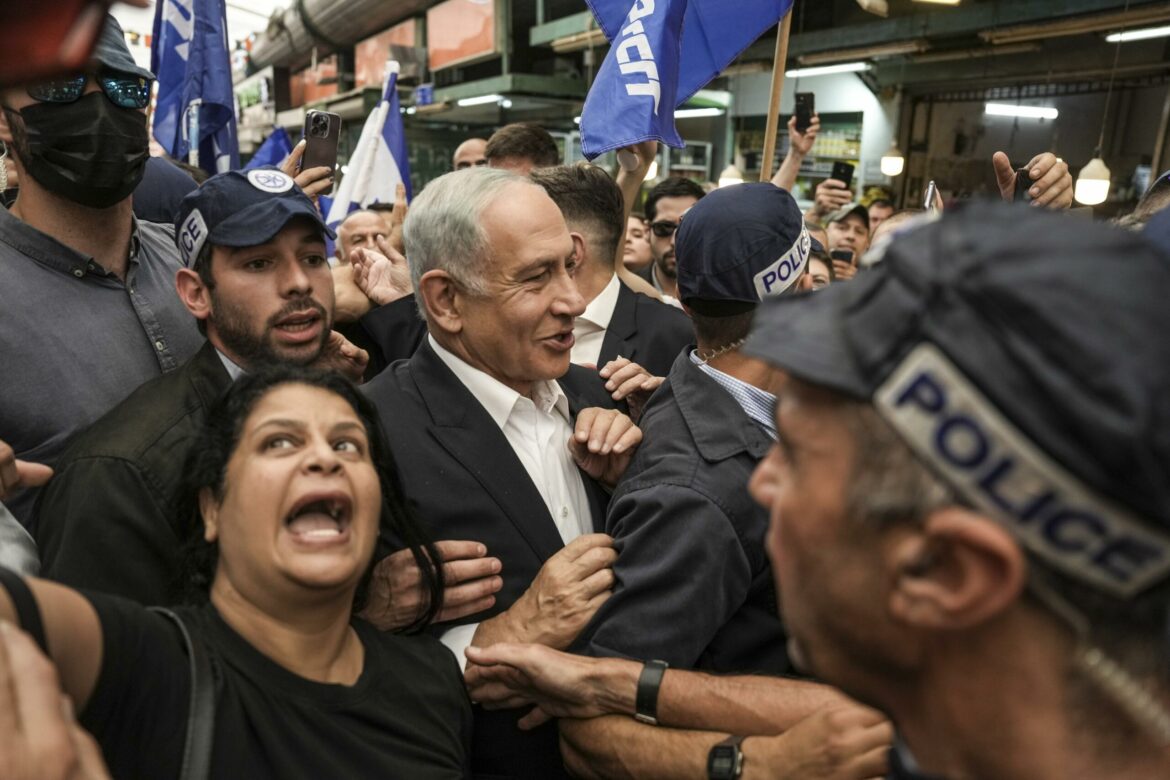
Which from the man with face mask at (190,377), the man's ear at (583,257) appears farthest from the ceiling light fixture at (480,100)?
the man with face mask at (190,377)

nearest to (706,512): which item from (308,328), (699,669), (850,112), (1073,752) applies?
(699,669)

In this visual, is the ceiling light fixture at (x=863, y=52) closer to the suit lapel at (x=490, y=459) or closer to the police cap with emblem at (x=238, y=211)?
the police cap with emblem at (x=238, y=211)

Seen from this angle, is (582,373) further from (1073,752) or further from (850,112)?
(850,112)

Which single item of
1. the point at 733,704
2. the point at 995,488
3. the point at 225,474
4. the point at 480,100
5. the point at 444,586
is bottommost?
the point at 733,704

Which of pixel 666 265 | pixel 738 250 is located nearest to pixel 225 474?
pixel 738 250

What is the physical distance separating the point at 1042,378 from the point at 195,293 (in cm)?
235

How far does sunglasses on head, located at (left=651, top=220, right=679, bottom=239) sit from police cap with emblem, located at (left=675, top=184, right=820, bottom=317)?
10.5ft

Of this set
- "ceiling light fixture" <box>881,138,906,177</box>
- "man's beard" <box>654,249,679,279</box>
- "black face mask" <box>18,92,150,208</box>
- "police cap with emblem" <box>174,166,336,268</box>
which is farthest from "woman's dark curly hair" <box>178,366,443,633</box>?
"ceiling light fixture" <box>881,138,906,177</box>

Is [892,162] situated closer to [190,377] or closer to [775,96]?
[775,96]

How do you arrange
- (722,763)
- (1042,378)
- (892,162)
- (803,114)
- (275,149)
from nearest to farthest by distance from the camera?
(1042,378) → (722,763) → (803,114) → (275,149) → (892,162)

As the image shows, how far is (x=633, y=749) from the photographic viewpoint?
1.88 metres

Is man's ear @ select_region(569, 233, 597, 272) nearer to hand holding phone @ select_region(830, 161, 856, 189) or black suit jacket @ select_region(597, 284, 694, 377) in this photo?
black suit jacket @ select_region(597, 284, 694, 377)

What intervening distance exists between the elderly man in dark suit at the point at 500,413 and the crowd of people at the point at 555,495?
0.01 metres

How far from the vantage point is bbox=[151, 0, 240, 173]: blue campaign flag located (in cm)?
482
